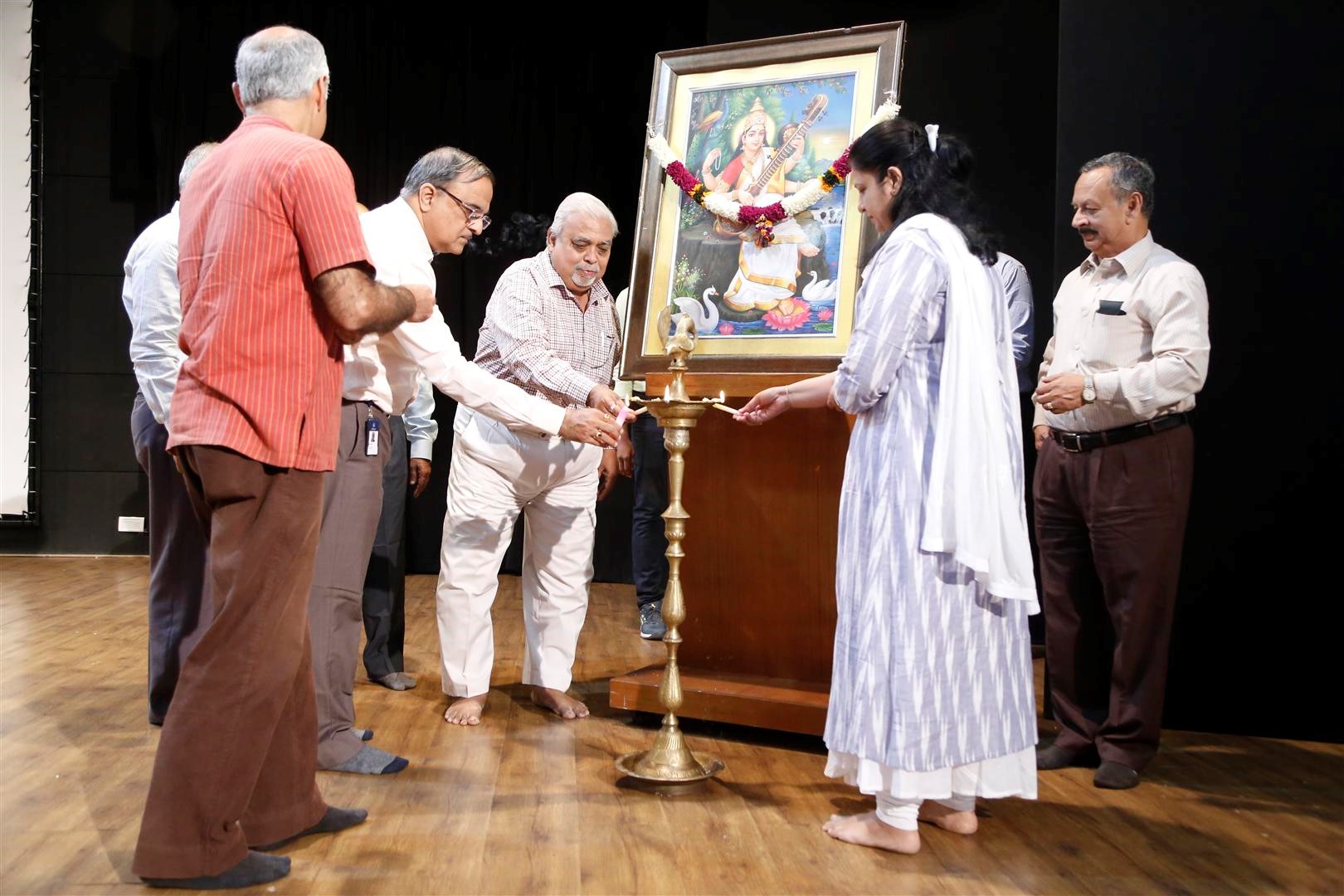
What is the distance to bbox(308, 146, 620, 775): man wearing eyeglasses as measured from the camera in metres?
2.81

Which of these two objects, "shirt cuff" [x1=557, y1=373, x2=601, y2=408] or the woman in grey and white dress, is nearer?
the woman in grey and white dress

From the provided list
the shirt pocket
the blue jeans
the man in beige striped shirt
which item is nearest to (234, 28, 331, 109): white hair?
the man in beige striped shirt

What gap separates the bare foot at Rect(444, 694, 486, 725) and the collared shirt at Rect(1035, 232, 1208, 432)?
6.31ft

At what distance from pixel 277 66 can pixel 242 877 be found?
1.54 meters

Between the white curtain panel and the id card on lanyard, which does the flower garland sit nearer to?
the id card on lanyard

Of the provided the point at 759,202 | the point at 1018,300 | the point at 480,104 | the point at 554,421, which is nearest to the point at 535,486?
the point at 554,421

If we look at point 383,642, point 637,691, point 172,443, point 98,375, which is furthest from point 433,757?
point 98,375

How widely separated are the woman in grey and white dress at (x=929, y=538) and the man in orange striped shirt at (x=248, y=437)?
1059mm

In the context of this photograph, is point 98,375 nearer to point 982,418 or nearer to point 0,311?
point 0,311

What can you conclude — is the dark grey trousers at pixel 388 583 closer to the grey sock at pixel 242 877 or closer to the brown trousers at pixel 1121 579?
the grey sock at pixel 242 877

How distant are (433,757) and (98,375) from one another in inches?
208

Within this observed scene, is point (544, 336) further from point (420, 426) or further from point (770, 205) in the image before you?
point (420, 426)

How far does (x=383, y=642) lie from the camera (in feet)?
13.2

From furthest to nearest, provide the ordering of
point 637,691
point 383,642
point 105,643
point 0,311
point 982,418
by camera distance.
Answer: point 0,311
point 105,643
point 383,642
point 637,691
point 982,418
